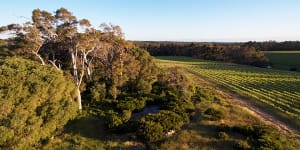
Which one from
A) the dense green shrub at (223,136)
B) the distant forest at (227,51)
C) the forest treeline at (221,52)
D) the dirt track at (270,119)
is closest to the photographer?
the dense green shrub at (223,136)

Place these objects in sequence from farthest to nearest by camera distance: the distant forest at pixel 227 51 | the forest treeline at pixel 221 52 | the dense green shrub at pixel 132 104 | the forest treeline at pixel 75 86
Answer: the distant forest at pixel 227 51 < the forest treeline at pixel 221 52 < the dense green shrub at pixel 132 104 < the forest treeline at pixel 75 86

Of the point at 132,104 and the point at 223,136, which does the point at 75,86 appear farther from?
the point at 223,136

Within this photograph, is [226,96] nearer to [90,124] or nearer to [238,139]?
[238,139]

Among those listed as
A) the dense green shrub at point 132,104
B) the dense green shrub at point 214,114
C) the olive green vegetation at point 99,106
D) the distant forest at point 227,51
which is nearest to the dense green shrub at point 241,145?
the olive green vegetation at point 99,106

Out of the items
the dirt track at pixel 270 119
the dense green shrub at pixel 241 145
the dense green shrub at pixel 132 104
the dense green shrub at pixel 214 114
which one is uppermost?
the dense green shrub at pixel 132 104

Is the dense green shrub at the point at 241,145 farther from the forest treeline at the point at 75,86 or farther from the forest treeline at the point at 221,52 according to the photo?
the forest treeline at the point at 221,52

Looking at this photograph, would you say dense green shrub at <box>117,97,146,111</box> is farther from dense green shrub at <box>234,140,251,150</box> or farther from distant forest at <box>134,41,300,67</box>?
distant forest at <box>134,41,300,67</box>

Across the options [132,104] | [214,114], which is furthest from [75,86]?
[214,114]
